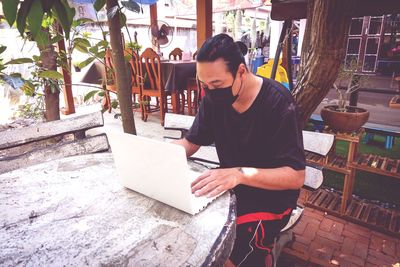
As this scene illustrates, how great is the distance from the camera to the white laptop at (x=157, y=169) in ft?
3.04

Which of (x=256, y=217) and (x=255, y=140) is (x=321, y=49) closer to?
(x=255, y=140)

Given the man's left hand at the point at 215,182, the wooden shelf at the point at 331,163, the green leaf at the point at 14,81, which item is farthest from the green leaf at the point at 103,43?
the wooden shelf at the point at 331,163

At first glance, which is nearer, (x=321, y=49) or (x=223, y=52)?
(x=223, y=52)

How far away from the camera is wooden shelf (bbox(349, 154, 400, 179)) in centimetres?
230

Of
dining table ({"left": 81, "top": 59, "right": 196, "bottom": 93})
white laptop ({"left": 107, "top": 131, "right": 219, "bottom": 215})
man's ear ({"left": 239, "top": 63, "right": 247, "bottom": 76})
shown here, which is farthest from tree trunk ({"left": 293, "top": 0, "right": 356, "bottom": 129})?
dining table ({"left": 81, "top": 59, "right": 196, "bottom": 93})

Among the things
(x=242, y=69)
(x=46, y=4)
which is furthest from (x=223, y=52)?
(x=46, y=4)

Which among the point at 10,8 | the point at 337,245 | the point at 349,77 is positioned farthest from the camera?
the point at 349,77

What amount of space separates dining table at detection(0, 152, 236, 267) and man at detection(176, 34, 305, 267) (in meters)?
0.28

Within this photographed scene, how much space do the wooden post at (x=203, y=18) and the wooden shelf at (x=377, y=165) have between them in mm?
3039

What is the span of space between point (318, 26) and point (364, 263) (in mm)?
1639

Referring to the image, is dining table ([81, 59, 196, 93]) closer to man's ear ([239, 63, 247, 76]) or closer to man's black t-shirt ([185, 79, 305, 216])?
man's black t-shirt ([185, 79, 305, 216])

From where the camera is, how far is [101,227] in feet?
3.21

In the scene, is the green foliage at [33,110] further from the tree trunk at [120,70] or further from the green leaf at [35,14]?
the green leaf at [35,14]

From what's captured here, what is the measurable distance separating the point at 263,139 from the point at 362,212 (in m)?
1.71
